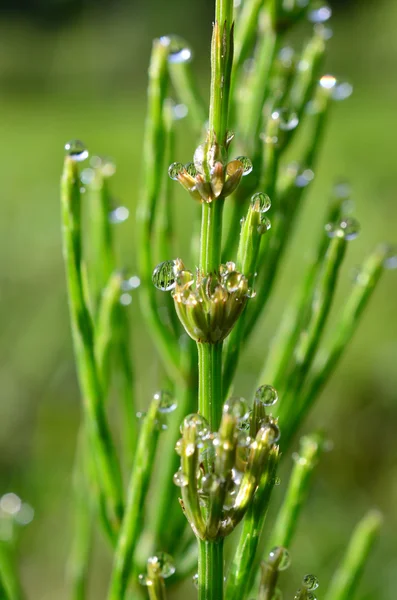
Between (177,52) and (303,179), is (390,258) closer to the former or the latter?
(303,179)

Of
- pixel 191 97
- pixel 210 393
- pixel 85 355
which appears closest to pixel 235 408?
pixel 210 393

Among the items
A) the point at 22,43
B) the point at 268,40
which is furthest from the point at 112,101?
the point at 268,40

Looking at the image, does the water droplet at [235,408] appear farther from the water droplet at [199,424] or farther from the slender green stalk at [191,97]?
the slender green stalk at [191,97]

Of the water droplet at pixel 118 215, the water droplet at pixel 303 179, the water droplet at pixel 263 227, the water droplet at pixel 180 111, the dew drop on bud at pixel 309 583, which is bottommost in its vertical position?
the dew drop on bud at pixel 309 583

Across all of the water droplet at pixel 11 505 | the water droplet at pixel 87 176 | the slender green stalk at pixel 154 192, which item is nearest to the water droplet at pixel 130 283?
the slender green stalk at pixel 154 192

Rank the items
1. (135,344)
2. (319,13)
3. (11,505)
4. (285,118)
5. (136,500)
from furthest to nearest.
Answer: (135,344)
(11,505)
(319,13)
(285,118)
(136,500)

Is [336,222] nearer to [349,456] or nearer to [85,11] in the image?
[349,456]
